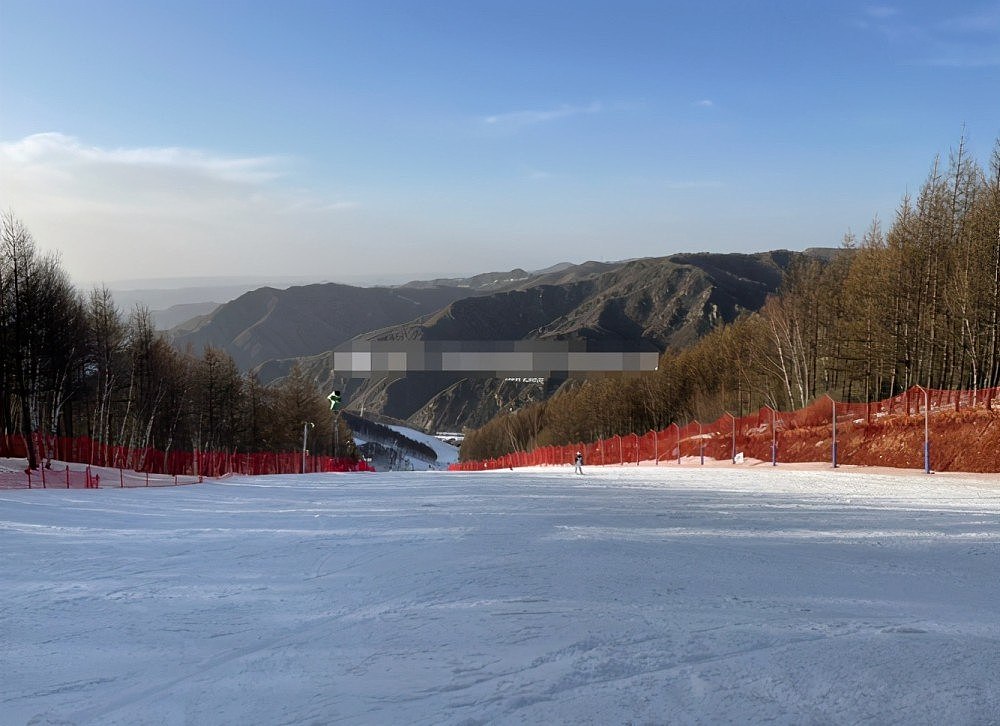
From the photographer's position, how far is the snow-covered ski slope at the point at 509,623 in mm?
4477

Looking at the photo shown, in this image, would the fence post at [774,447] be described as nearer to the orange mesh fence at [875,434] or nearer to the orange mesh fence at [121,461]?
the orange mesh fence at [875,434]

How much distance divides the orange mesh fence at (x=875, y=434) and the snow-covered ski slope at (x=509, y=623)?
43.4 ft

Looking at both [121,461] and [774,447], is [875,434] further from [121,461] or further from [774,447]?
[121,461]

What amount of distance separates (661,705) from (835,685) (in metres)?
1.07

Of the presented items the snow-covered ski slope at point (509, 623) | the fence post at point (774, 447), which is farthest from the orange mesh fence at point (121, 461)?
the fence post at point (774, 447)

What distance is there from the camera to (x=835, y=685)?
183 inches

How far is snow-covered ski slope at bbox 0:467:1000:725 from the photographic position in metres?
4.48

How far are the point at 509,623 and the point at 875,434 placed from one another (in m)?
25.9

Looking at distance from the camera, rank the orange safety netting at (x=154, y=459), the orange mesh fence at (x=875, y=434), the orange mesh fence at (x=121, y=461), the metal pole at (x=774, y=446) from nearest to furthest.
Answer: the orange mesh fence at (x=875, y=434) → the orange mesh fence at (x=121, y=461) → the metal pole at (x=774, y=446) → the orange safety netting at (x=154, y=459)

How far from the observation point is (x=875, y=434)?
2853cm

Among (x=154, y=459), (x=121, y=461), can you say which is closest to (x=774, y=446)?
(x=121, y=461)

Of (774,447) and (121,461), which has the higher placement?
(774,447)

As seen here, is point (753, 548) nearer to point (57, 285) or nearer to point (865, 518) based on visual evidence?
point (865, 518)

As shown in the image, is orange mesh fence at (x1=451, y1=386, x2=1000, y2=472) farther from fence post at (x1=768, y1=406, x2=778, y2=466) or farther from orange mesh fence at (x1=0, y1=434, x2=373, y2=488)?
orange mesh fence at (x1=0, y1=434, x2=373, y2=488)
